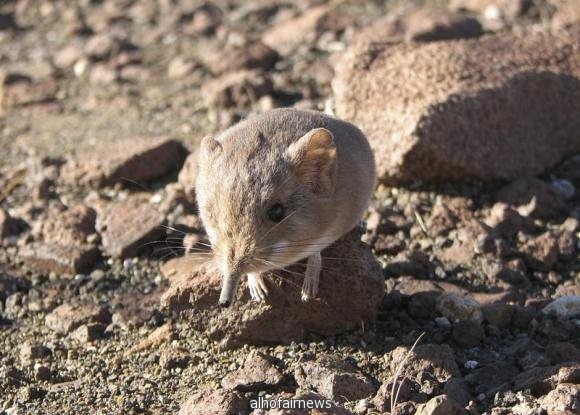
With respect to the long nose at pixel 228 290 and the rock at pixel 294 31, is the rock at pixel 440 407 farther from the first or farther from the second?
the rock at pixel 294 31

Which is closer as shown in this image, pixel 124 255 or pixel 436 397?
pixel 436 397

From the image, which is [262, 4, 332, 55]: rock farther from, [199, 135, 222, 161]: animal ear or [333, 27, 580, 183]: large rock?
[199, 135, 222, 161]: animal ear

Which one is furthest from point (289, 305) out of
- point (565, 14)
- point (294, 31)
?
point (565, 14)

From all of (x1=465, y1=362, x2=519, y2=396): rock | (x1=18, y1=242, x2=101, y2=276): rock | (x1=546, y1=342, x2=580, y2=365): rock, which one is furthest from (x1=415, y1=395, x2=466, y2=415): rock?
(x1=18, y1=242, x2=101, y2=276): rock

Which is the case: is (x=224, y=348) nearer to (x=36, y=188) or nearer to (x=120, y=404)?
(x=120, y=404)

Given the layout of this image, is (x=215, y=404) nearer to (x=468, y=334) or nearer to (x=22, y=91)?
(x=468, y=334)

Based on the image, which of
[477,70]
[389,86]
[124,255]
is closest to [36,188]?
[124,255]
